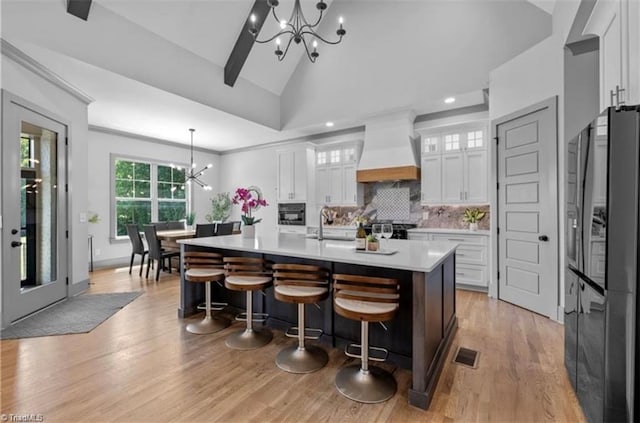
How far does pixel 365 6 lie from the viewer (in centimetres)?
502

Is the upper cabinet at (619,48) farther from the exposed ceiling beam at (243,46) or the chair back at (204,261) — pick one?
the exposed ceiling beam at (243,46)

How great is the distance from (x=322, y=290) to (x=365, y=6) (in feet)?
16.3

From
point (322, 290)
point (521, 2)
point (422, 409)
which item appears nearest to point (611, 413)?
point (422, 409)

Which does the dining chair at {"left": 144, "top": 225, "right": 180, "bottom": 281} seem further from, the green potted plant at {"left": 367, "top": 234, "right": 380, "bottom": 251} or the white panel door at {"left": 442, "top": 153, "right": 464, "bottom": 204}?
the white panel door at {"left": 442, "top": 153, "right": 464, "bottom": 204}

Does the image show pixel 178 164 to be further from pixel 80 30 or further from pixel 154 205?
pixel 80 30

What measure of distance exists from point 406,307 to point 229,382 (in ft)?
4.70

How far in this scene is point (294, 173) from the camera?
646 centimetres

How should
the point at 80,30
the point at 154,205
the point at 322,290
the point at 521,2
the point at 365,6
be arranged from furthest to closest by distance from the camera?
the point at 154,205
the point at 365,6
the point at 521,2
the point at 80,30
the point at 322,290

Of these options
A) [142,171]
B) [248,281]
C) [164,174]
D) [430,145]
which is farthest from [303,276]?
[164,174]

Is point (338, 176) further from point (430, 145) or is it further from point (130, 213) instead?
point (130, 213)

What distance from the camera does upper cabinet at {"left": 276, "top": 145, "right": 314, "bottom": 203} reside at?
20.6 ft

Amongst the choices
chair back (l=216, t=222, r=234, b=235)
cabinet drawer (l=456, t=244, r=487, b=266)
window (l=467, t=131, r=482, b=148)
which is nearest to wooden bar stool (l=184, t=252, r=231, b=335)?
chair back (l=216, t=222, r=234, b=235)

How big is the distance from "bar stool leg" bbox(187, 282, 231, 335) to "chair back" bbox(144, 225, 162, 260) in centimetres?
254

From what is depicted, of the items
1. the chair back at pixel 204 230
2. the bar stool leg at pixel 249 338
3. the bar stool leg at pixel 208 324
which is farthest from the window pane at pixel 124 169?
the bar stool leg at pixel 249 338
